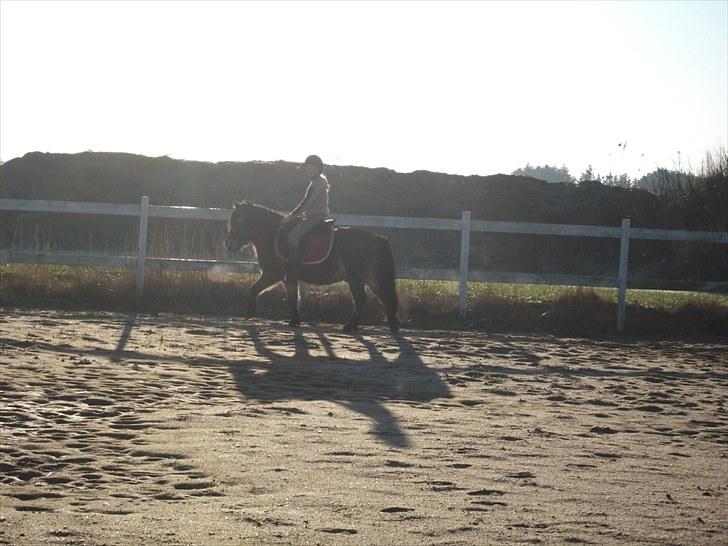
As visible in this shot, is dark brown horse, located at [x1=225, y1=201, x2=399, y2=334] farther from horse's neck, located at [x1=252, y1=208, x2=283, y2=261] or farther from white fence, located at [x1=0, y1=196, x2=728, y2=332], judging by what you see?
white fence, located at [x1=0, y1=196, x2=728, y2=332]

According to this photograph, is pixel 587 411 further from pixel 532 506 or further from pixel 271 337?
pixel 271 337

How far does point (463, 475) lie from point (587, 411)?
9.38 ft

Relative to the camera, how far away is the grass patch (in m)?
15.7

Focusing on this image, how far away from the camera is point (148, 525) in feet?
15.3

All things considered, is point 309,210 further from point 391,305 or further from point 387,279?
point 391,305

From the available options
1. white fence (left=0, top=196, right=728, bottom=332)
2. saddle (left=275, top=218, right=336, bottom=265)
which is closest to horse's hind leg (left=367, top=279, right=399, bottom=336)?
saddle (left=275, top=218, right=336, bottom=265)

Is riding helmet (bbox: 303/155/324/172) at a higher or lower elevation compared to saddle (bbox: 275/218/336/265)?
higher

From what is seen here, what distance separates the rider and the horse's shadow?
1.65m

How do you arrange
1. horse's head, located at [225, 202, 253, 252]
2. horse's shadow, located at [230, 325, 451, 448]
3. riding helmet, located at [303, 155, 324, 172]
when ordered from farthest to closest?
horse's head, located at [225, 202, 253, 252] < riding helmet, located at [303, 155, 324, 172] < horse's shadow, located at [230, 325, 451, 448]

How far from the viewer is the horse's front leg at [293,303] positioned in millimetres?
14305

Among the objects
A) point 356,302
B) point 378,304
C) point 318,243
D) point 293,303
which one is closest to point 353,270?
point 356,302

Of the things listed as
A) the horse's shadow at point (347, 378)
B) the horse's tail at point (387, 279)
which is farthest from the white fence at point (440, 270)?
the horse's shadow at point (347, 378)

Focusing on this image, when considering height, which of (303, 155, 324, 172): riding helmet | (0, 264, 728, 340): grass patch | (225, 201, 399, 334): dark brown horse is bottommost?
(0, 264, 728, 340): grass patch

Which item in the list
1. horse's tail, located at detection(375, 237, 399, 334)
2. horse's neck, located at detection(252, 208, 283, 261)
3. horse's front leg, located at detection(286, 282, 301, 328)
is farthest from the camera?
horse's neck, located at detection(252, 208, 283, 261)
